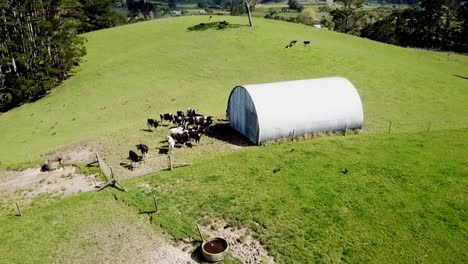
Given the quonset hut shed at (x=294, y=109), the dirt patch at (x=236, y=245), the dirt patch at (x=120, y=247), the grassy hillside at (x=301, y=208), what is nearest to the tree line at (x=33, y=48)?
the quonset hut shed at (x=294, y=109)

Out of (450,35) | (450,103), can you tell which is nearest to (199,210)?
(450,103)

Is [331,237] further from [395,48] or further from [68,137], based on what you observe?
[395,48]

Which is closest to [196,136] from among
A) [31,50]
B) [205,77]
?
[205,77]

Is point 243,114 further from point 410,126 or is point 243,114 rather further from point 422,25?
point 422,25

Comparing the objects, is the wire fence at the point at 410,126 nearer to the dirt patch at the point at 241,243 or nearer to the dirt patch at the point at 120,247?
the dirt patch at the point at 241,243

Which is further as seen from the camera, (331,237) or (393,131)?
(393,131)

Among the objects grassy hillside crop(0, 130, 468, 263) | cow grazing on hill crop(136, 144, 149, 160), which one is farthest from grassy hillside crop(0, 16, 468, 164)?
grassy hillside crop(0, 130, 468, 263)
